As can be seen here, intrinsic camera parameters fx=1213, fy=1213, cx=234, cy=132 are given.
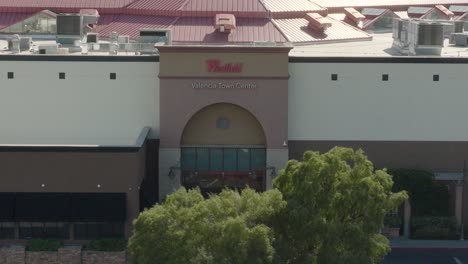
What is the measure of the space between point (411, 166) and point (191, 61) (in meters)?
12.3

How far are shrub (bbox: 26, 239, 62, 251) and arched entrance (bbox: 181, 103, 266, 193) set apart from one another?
8999mm

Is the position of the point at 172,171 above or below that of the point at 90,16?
below

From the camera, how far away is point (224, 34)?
6962 centimetres

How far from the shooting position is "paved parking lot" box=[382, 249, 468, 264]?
185ft

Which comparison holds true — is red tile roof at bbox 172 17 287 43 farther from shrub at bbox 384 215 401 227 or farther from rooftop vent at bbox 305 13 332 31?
shrub at bbox 384 215 401 227

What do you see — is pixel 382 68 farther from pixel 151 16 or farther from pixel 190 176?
pixel 151 16

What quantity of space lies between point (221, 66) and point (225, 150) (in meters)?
4.34

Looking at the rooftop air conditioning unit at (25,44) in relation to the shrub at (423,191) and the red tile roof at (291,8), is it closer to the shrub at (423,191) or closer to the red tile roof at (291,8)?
the red tile roof at (291,8)

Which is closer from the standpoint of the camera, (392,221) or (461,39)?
(392,221)

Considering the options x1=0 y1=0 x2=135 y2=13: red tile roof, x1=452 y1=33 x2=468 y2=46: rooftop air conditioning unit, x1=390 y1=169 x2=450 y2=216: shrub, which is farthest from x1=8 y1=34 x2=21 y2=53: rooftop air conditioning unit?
x1=452 y1=33 x2=468 y2=46: rooftop air conditioning unit

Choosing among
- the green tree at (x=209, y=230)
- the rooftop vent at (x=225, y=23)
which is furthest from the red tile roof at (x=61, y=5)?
the green tree at (x=209, y=230)

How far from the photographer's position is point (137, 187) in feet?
181

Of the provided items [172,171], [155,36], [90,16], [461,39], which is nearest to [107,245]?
[172,171]

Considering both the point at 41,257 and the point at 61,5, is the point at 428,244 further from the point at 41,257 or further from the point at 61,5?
the point at 61,5
